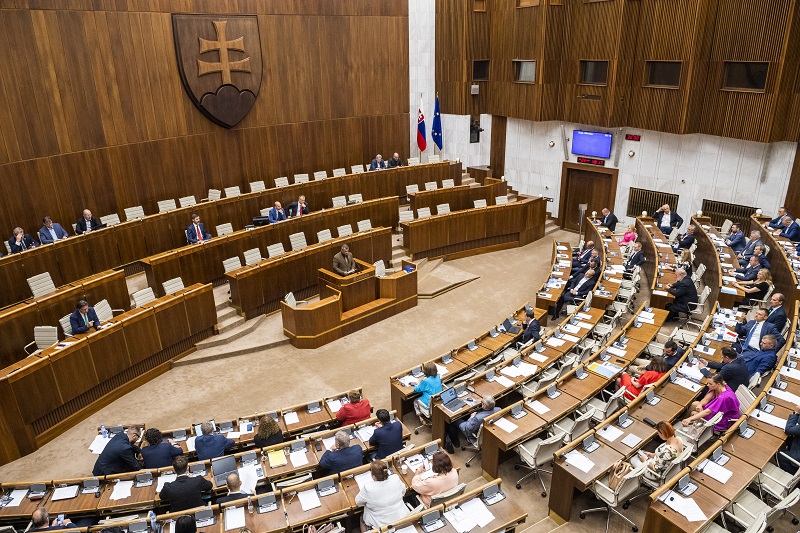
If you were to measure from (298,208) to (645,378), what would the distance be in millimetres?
8862

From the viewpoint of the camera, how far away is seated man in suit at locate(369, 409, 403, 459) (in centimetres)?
615

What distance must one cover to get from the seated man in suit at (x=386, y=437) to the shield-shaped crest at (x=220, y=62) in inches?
403

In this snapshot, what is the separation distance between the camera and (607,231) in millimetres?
13812

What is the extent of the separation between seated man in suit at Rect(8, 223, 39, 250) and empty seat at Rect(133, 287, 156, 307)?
2513 mm

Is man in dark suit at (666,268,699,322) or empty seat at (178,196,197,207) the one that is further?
empty seat at (178,196,197,207)

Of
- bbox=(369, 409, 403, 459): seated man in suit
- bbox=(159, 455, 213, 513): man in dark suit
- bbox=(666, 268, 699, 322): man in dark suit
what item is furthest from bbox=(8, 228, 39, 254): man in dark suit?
bbox=(666, 268, 699, 322): man in dark suit

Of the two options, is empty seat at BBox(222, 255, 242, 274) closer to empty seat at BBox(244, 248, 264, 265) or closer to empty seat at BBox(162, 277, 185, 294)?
empty seat at BBox(244, 248, 264, 265)

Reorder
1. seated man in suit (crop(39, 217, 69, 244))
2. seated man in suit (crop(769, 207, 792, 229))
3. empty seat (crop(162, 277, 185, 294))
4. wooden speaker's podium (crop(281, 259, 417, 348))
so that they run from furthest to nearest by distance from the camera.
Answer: seated man in suit (crop(769, 207, 792, 229))
seated man in suit (crop(39, 217, 69, 244))
wooden speaker's podium (crop(281, 259, 417, 348))
empty seat (crop(162, 277, 185, 294))

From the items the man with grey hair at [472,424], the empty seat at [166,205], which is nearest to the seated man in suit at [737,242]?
the man with grey hair at [472,424]

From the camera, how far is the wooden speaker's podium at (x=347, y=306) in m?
10.1

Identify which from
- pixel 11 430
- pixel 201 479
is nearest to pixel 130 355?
pixel 11 430

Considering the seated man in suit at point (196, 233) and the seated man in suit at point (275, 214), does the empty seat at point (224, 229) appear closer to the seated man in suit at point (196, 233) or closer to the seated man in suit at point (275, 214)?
the seated man in suit at point (196, 233)

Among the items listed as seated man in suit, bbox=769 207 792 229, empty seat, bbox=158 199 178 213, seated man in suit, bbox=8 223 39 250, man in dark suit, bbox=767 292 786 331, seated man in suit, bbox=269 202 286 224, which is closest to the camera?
man in dark suit, bbox=767 292 786 331

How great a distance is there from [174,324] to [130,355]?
0.88 metres
